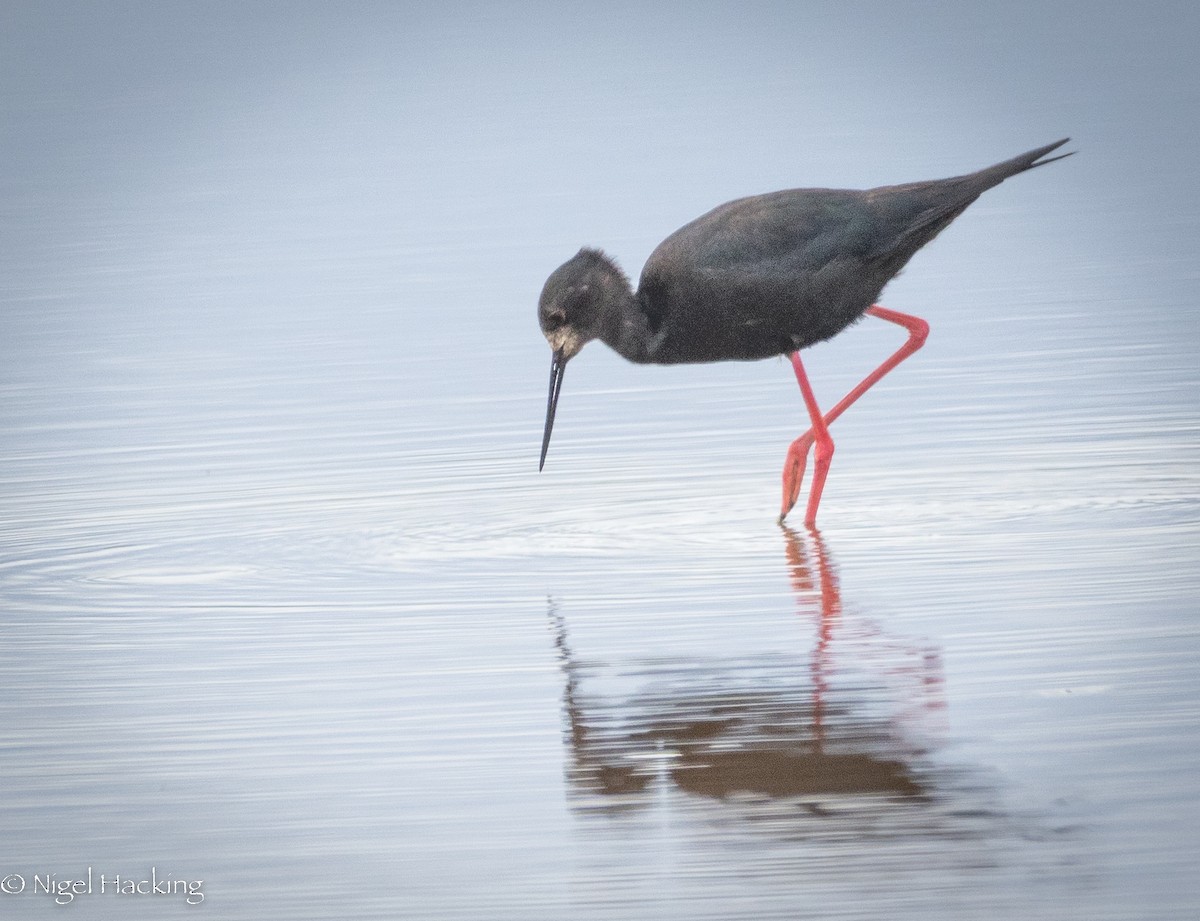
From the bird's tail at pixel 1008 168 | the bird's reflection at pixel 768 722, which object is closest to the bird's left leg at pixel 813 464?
the bird's tail at pixel 1008 168

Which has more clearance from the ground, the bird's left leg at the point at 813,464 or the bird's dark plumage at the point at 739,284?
the bird's dark plumage at the point at 739,284

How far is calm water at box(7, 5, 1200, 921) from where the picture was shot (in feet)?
17.2

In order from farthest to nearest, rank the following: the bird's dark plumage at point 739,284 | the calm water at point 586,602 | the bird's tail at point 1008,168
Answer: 1. the bird's tail at point 1008,168
2. the bird's dark plumage at point 739,284
3. the calm water at point 586,602

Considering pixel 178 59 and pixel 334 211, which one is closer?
pixel 334 211

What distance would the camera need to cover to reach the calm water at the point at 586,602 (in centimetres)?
525

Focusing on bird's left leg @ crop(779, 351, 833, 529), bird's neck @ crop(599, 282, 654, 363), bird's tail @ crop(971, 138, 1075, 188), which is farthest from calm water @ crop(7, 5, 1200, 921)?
bird's tail @ crop(971, 138, 1075, 188)

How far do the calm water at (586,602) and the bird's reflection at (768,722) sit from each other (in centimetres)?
2

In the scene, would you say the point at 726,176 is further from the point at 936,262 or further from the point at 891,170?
the point at 936,262

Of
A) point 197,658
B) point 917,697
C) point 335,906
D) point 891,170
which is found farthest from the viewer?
point 891,170

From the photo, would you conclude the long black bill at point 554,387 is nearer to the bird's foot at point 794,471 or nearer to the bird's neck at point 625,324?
the bird's neck at point 625,324

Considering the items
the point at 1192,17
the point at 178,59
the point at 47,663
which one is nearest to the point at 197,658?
the point at 47,663

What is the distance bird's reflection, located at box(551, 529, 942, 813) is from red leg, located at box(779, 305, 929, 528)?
169 cm

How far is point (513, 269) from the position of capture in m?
17.4

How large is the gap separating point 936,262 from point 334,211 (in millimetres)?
7676
